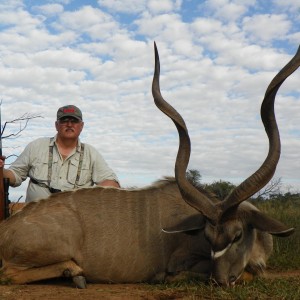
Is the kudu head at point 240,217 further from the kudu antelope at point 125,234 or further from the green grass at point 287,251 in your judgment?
the green grass at point 287,251

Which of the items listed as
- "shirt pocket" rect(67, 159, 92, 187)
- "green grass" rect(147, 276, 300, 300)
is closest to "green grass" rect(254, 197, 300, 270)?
"green grass" rect(147, 276, 300, 300)

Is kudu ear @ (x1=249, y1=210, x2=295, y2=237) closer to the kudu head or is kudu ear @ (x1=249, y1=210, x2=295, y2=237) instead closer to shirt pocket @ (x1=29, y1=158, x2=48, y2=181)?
the kudu head

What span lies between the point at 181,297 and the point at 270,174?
108 cm

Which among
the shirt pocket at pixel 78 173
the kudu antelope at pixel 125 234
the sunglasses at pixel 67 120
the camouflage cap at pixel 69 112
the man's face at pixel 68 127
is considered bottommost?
the kudu antelope at pixel 125 234

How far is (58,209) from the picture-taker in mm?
4551

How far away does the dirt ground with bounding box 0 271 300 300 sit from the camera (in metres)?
3.66

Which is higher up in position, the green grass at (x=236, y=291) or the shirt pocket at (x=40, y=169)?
the shirt pocket at (x=40, y=169)

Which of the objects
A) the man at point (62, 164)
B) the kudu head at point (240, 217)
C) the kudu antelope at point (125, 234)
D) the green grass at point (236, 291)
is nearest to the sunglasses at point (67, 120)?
the man at point (62, 164)

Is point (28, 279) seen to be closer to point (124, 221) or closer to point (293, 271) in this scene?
point (124, 221)

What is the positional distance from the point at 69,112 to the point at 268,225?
2.66 m

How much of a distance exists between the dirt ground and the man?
1.35 metres

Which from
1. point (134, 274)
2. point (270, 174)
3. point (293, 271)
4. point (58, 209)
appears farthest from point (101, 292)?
A: point (293, 271)

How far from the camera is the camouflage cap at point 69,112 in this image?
5738mm

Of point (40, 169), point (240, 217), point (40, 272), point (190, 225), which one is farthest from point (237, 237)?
point (40, 169)
